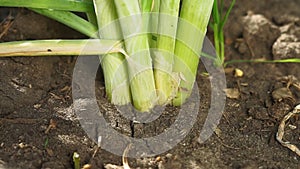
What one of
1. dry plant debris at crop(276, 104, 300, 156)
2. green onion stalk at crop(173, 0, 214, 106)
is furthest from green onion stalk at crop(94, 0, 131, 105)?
dry plant debris at crop(276, 104, 300, 156)

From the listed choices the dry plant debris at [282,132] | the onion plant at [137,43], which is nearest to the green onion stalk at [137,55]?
the onion plant at [137,43]

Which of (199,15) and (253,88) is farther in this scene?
(253,88)

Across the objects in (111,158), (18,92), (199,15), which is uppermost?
(199,15)

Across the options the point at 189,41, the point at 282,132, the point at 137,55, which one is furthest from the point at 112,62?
the point at 282,132

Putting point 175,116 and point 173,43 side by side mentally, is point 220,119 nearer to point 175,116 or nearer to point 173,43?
point 175,116

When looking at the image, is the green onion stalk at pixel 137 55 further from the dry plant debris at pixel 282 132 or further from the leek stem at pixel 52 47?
the dry plant debris at pixel 282 132

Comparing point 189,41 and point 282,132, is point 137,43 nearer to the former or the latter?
point 189,41

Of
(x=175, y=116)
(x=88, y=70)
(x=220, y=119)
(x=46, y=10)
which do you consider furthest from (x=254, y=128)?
(x=46, y=10)
